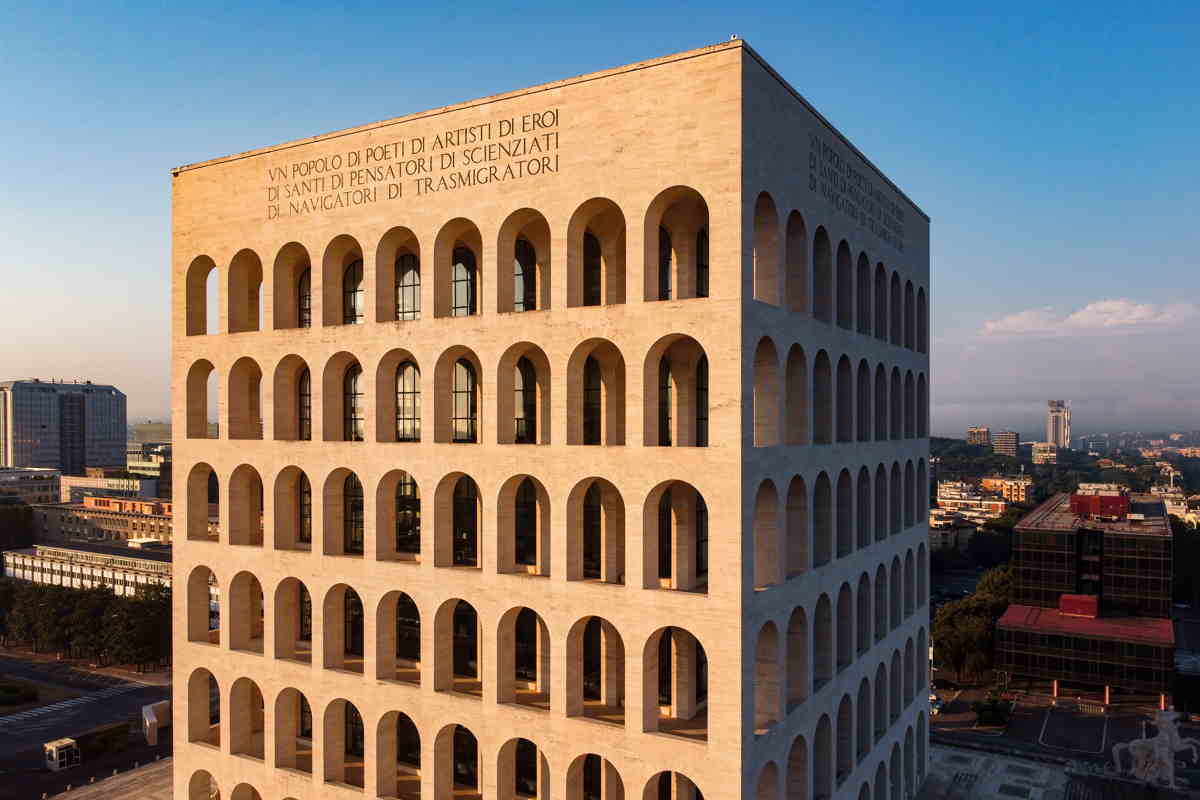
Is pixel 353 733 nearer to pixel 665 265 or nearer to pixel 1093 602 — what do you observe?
pixel 665 265

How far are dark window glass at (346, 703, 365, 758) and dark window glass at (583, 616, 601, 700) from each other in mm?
12066

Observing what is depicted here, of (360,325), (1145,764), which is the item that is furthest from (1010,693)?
(360,325)

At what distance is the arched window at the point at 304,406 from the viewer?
4075cm

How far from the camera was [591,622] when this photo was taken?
3431cm

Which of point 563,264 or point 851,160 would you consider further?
point 851,160

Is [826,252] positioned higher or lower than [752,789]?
higher

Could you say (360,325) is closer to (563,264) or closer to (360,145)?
(360,145)

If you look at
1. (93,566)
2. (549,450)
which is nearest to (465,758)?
(549,450)

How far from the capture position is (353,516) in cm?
3897

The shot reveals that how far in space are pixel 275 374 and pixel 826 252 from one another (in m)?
25.3

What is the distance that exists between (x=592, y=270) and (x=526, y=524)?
36.4 ft

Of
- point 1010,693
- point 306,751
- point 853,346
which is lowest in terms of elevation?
point 1010,693

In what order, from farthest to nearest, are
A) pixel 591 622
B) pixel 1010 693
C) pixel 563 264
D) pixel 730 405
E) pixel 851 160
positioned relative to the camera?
1. pixel 1010 693
2. pixel 851 160
3. pixel 591 622
4. pixel 563 264
5. pixel 730 405

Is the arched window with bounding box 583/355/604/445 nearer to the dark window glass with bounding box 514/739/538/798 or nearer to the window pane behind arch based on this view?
the window pane behind arch
